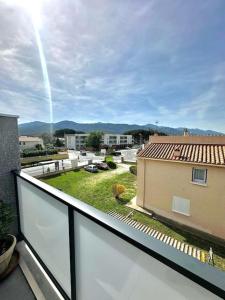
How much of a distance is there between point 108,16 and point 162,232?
1029 centimetres

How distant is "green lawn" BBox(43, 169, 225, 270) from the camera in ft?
32.0

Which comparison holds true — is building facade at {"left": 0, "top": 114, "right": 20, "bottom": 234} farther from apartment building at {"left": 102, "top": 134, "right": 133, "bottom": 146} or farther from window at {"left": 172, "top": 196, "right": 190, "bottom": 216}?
apartment building at {"left": 102, "top": 134, "right": 133, "bottom": 146}

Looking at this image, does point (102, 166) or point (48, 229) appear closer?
point (48, 229)

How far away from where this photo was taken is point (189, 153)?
1045 cm

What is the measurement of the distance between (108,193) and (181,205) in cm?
721

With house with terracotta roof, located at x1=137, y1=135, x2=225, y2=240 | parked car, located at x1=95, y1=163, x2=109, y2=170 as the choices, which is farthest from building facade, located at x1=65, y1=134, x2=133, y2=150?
house with terracotta roof, located at x1=137, y1=135, x2=225, y2=240

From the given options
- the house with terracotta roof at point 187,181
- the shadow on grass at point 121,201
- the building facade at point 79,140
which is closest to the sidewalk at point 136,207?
the house with terracotta roof at point 187,181

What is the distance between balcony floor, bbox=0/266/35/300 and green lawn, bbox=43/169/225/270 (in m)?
8.72

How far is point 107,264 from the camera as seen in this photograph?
38.4 inches

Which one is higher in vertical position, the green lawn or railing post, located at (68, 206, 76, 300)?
railing post, located at (68, 206, 76, 300)

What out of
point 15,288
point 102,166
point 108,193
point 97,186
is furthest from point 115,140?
point 15,288

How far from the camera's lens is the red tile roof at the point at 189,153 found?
9.50 metres

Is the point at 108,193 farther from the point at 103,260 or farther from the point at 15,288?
the point at 103,260

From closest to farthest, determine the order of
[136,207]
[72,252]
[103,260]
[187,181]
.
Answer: [103,260], [72,252], [187,181], [136,207]
